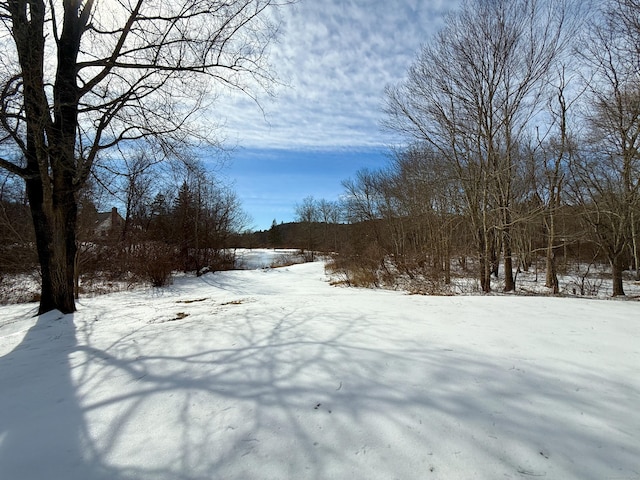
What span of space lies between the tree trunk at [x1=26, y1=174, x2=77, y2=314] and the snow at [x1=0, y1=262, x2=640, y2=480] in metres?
2.68

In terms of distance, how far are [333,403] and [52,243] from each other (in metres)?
6.34

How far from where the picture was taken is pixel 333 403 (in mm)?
1889

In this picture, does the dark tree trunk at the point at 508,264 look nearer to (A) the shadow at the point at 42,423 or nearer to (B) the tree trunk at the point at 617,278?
(B) the tree trunk at the point at 617,278

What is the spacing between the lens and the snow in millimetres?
1432

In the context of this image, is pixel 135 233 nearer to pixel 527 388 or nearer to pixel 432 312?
A: pixel 432 312

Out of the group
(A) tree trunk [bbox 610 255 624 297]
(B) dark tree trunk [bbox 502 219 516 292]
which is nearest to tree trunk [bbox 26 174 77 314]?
(B) dark tree trunk [bbox 502 219 516 292]

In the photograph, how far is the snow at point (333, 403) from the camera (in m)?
1.43

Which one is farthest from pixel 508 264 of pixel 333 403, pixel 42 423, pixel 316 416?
pixel 42 423

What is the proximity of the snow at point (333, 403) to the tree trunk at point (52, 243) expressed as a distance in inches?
105

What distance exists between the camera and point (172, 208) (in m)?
20.5

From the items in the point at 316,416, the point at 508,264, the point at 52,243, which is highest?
the point at 52,243

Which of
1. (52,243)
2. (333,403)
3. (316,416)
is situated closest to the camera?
(316,416)

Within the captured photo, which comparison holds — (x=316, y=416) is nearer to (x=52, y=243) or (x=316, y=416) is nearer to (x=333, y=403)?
(x=333, y=403)

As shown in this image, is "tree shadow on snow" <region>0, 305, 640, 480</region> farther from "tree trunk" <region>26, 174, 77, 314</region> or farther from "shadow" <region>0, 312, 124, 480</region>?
"tree trunk" <region>26, 174, 77, 314</region>
